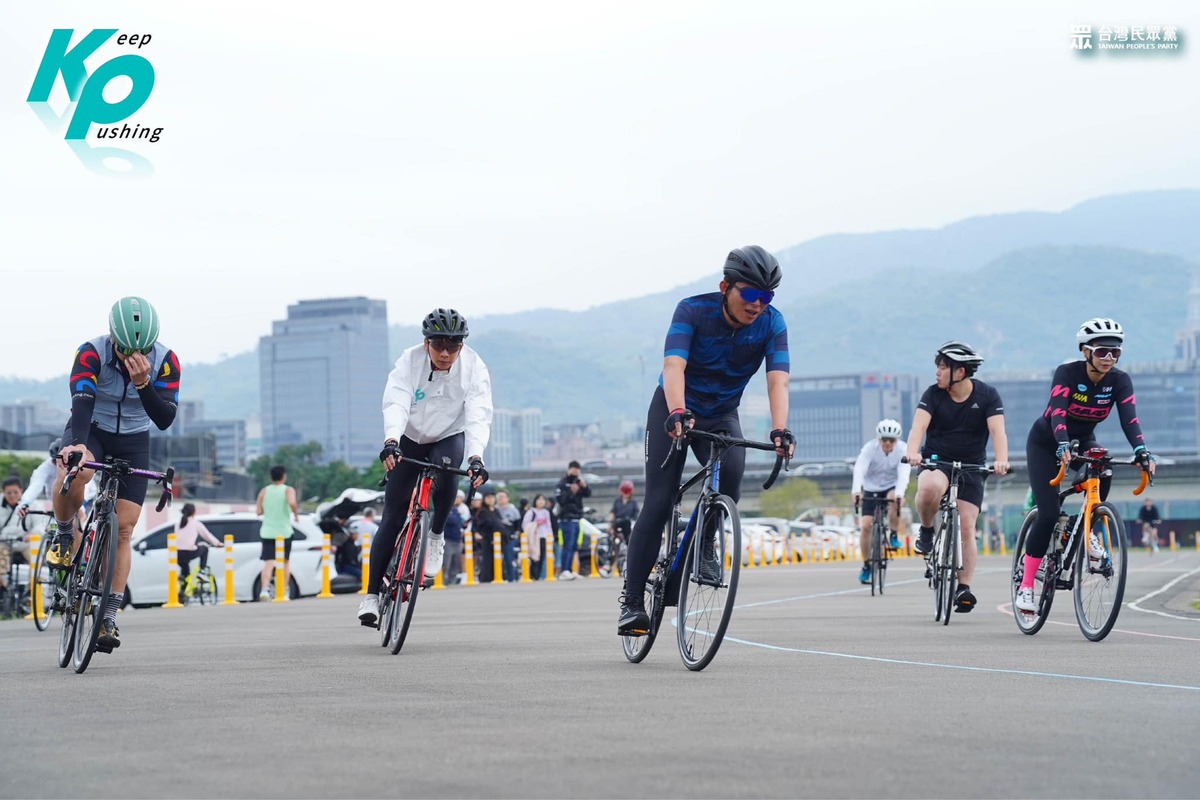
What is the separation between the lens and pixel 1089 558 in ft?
36.3

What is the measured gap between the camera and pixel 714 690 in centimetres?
734

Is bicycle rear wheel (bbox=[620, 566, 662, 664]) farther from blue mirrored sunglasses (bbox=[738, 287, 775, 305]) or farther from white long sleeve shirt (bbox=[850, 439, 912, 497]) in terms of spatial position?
white long sleeve shirt (bbox=[850, 439, 912, 497])

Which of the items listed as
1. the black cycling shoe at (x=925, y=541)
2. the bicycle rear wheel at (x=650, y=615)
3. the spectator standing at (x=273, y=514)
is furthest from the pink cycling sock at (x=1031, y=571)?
the spectator standing at (x=273, y=514)

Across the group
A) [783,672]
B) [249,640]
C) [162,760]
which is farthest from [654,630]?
[249,640]

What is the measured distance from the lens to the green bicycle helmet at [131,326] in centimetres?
952

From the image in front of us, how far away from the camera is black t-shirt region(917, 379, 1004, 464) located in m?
13.7

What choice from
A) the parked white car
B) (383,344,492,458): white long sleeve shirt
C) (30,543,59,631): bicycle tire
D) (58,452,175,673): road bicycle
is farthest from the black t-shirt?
the parked white car

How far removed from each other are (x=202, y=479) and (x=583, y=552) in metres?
76.0

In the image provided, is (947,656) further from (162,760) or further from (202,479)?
(202,479)

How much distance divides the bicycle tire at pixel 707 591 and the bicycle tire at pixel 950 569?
17.3ft

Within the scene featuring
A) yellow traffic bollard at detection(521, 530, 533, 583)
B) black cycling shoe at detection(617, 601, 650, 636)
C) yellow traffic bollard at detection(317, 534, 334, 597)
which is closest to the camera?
black cycling shoe at detection(617, 601, 650, 636)

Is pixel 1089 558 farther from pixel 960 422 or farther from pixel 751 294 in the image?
pixel 751 294

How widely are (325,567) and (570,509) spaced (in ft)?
23.7

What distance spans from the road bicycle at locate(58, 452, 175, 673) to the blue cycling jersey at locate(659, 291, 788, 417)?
2.87 metres
